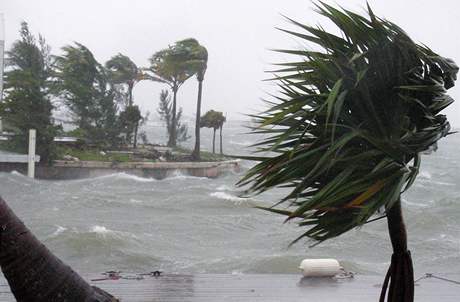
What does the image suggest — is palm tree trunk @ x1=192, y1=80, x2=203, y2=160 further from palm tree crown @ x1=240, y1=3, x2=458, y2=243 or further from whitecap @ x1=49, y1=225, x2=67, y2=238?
palm tree crown @ x1=240, y1=3, x2=458, y2=243

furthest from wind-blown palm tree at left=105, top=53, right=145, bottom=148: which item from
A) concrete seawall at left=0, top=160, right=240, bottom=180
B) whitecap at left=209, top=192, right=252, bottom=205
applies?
whitecap at left=209, top=192, right=252, bottom=205

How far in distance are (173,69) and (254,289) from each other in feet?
148

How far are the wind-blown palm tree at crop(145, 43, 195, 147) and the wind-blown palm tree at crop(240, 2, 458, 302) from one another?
1838 inches

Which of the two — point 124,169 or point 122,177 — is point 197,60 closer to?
point 124,169

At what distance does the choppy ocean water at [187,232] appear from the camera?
13484 millimetres

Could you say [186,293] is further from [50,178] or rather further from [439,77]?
[50,178]

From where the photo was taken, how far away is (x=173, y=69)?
164 ft

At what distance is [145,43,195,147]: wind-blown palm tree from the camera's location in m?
49.8

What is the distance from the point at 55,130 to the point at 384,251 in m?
23.8

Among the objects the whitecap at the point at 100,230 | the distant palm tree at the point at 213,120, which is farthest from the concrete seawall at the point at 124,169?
the whitecap at the point at 100,230

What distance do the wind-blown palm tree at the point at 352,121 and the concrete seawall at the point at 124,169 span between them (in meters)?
30.4

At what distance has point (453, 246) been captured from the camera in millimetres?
18219

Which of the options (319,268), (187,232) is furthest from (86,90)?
(319,268)

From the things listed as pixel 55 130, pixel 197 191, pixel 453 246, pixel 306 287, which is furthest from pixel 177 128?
pixel 306 287
